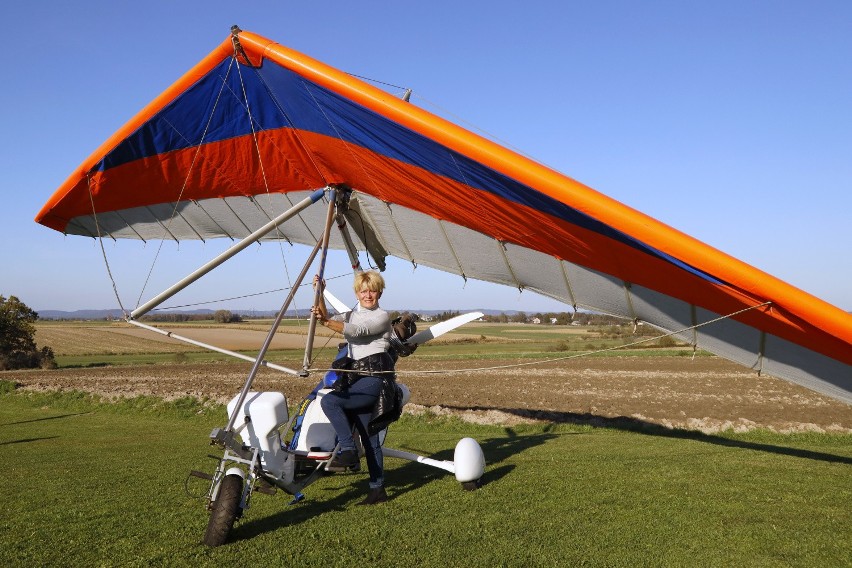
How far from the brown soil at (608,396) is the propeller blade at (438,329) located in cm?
255

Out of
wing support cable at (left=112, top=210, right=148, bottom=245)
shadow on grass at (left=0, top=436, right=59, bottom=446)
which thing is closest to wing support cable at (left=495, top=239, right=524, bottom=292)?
wing support cable at (left=112, top=210, right=148, bottom=245)

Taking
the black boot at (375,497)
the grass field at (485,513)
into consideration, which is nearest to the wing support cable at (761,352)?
the grass field at (485,513)

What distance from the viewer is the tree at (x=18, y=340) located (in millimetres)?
37981

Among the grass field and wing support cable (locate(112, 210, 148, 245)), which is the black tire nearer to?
the grass field

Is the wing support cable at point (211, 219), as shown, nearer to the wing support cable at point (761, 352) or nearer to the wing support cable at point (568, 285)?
the wing support cable at point (568, 285)

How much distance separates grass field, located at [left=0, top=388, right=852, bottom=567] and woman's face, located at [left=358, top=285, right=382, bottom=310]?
1.85m

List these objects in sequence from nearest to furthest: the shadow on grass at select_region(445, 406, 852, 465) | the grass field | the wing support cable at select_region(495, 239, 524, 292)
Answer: the grass field → the wing support cable at select_region(495, 239, 524, 292) → the shadow on grass at select_region(445, 406, 852, 465)

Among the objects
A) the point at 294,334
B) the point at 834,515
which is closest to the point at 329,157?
the point at 834,515

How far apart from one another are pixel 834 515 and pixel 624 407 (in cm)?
1102

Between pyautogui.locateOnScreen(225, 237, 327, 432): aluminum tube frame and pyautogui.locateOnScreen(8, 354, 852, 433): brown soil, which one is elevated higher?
pyautogui.locateOnScreen(225, 237, 327, 432): aluminum tube frame

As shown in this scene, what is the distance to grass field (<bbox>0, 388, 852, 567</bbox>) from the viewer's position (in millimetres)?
4207

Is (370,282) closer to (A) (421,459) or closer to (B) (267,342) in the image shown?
(B) (267,342)

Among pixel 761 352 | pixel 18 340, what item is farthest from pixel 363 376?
pixel 18 340

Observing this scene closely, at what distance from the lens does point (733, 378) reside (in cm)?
2553
